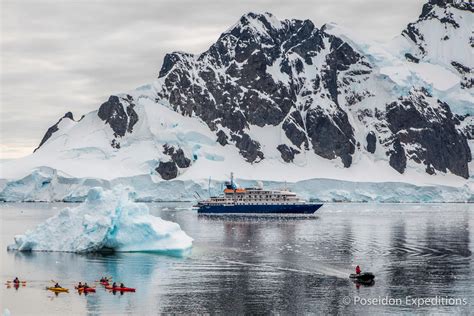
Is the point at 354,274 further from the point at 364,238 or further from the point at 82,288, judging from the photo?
the point at 364,238

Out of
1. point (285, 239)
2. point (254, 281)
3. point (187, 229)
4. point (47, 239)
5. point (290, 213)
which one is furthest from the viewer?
point (290, 213)

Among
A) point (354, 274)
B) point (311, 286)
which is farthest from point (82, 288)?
point (354, 274)

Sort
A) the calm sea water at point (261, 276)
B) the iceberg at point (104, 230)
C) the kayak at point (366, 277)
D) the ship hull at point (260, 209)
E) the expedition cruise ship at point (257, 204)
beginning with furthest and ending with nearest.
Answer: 1. the expedition cruise ship at point (257, 204)
2. the ship hull at point (260, 209)
3. the iceberg at point (104, 230)
4. the kayak at point (366, 277)
5. the calm sea water at point (261, 276)

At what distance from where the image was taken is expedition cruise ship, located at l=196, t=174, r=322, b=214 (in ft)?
554

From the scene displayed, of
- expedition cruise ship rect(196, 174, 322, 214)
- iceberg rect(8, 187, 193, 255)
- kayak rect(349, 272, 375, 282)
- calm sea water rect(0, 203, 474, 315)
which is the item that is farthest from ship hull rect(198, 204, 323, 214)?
kayak rect(349, 272, 375, 282)

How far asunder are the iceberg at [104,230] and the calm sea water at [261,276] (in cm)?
196

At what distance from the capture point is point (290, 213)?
169750 millimetres

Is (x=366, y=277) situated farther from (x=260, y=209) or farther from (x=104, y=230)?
(x=260, y=209)

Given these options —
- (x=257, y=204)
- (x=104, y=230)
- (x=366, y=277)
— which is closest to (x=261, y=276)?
(x=366, y=277)

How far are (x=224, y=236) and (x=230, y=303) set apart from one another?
5305 centimetres

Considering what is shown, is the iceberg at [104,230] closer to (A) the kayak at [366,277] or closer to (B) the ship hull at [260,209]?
(A) the kayak at [366,277]

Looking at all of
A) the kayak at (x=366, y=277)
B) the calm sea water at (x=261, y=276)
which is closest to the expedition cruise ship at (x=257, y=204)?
the calm sea water at (x=261, y=276)

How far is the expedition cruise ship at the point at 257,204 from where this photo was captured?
169 meters

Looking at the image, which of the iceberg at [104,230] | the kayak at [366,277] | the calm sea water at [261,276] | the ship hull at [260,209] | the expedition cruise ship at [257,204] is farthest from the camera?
the expedition cruise ship at [257,204]
